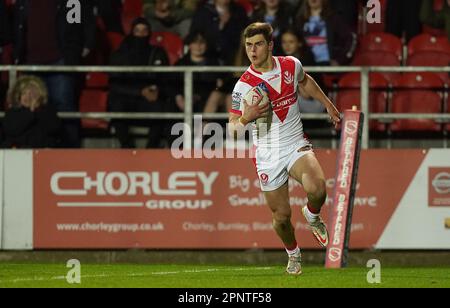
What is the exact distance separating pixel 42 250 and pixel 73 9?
362 cm

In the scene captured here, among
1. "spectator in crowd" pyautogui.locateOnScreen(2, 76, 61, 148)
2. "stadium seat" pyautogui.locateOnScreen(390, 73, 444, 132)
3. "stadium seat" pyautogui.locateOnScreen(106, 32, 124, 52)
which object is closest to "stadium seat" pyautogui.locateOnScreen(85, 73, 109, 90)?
"stadium seat" pyautogui.locateOnScreen(106, 32, 124, 52)

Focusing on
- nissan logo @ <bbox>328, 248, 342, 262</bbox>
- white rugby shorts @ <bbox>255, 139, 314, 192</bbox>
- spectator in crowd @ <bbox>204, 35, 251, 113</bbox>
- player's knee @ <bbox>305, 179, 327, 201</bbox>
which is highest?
spectator in crowd @ <bbox>204, 35, 251, 113</bbox>

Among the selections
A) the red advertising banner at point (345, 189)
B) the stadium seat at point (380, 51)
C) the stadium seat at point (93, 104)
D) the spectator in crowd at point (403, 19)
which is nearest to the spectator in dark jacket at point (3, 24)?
the stadium seat at point (93, 104)

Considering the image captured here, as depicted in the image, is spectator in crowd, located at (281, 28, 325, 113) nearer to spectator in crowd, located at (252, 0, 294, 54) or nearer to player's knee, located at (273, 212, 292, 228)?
spectator in crowd, located at (252, 0, 294, 54)

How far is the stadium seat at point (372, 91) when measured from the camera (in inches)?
738

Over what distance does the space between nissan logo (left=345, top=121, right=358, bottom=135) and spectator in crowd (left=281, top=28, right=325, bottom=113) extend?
2188 mm

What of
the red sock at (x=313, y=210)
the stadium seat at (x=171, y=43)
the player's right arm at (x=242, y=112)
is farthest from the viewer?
the stadium seat at (x=171, y=43)

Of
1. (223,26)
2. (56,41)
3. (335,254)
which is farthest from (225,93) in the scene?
(335,254)

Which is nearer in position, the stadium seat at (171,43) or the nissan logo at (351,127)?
the nissan logo at (351,127)

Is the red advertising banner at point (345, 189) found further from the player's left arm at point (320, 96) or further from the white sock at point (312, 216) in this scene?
the white sock at point (312, 216)

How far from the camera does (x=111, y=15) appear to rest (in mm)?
19594

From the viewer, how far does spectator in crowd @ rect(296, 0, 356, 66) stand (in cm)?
1852

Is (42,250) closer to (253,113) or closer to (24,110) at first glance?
(24,110)

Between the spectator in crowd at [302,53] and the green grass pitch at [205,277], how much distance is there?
130 inches
